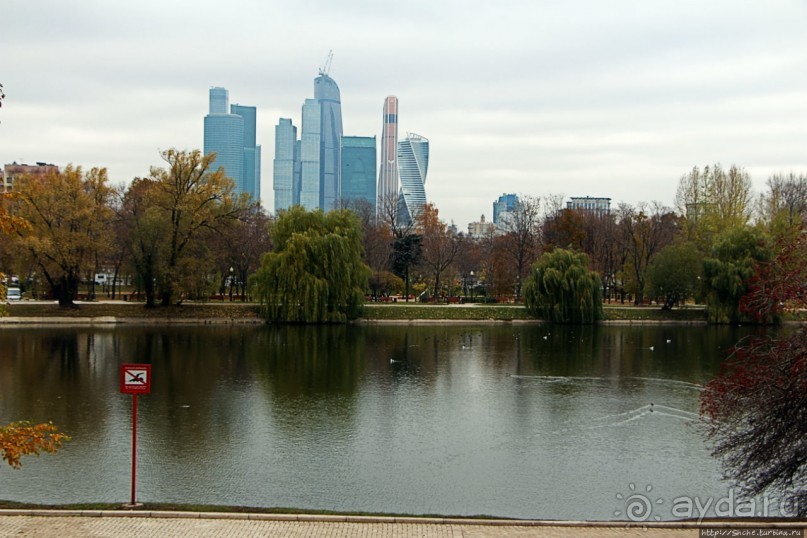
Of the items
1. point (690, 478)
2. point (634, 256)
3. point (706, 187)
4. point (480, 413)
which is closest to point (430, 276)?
point (634, 256)

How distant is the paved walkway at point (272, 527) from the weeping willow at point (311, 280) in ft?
118

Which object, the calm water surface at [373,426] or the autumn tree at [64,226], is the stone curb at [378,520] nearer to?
the calm water surface at [373,426]

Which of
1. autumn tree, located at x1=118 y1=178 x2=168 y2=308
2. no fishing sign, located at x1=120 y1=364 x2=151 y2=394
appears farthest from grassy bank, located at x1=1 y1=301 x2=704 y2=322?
no fishing sign, located at x1=120 y1=364 x2=151 y2=394

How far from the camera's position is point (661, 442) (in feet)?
58.9

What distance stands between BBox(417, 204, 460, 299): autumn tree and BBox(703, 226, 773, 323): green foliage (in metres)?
21.8

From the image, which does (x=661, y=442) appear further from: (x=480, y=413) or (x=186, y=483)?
(x=186, y=483)

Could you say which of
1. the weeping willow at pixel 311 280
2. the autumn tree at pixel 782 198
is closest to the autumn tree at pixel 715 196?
the autumn tree at pixel 782 198

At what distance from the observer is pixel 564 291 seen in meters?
51.5

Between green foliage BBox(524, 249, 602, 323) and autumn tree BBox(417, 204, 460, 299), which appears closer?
green foliage BBox(524, 249, 602, 323)

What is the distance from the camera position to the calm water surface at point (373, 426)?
1391cm

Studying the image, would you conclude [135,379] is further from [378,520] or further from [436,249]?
[436,249]

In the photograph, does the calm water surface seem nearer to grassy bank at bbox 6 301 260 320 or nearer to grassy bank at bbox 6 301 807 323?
grassy bank at bbox 6 301 260 320

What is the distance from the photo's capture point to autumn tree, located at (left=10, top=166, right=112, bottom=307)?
4675cm

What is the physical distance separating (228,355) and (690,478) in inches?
879
